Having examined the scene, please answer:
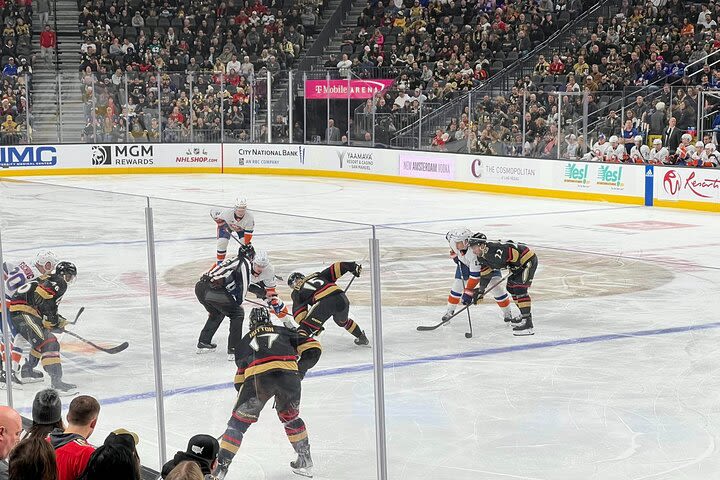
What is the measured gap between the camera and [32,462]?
3.46 m

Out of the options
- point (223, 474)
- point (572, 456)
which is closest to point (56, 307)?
point (223, 474)

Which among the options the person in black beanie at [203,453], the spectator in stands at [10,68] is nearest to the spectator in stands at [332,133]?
the spectator in stands at [10,68]

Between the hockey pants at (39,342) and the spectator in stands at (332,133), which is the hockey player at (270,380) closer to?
the hockey pants at (39,342)

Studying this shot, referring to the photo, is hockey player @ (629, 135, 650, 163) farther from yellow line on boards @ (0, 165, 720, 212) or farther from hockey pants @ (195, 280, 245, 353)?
hockey pants @ (195, 280, 245, 353)

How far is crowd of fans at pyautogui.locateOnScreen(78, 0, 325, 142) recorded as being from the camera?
24594 millimetres

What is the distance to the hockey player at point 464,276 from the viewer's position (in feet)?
13.7

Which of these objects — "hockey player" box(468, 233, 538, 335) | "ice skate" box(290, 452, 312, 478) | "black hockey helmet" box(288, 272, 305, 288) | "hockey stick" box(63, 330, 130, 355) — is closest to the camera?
"hockey player" box(468, 233, 538, 335)

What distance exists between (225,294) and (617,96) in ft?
51.4

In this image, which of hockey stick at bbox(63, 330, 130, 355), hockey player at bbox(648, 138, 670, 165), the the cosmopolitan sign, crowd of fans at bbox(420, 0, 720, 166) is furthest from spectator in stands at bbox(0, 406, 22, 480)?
the the cosmopolitan sign

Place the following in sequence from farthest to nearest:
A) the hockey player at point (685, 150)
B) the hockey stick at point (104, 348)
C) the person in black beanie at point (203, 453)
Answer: the hockey player at point (685, 150), the hockey stick at point (104, 348), the person in black beanie at point (203, 453)

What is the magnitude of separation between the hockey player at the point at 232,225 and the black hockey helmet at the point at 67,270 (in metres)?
1.19

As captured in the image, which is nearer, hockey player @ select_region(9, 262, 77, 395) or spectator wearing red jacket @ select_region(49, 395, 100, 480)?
spectator wearing red jacket @ select_region(49, 395, 100, 480)

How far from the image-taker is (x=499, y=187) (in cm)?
2164

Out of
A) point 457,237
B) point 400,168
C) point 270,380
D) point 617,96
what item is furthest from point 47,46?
point 457,237
